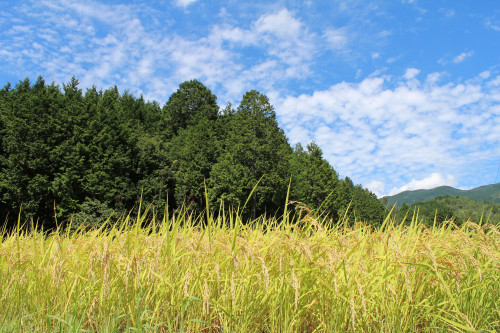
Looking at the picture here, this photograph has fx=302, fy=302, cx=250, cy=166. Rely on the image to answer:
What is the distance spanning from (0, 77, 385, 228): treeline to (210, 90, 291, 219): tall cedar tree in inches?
4.0

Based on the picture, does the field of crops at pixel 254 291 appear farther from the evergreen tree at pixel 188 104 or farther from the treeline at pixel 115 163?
the evergreen tree at pixel 188 104

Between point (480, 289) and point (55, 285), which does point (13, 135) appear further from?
point (480, 289)

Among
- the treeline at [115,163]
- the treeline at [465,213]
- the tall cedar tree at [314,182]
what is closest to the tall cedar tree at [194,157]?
the treeline at [115,163]

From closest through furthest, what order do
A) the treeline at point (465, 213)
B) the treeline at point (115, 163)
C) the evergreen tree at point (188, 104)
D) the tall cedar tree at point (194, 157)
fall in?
the treeline at point (465, 213), the treeline at point (115, 163), the tall cedar tree at point (194, 157), the evergreen tree at point (188, 104)

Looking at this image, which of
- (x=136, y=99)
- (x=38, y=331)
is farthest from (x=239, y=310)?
(x=136, y=99)

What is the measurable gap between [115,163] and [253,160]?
46.1ft

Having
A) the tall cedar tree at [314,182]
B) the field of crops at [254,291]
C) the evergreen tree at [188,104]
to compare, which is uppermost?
the evergreen tree at [188,104]

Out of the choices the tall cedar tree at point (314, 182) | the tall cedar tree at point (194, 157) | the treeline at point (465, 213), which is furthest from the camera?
the tall cedar tree at point (194, 157)

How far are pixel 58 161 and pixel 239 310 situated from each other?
31.3 meters

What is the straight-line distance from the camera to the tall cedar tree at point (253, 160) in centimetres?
2911

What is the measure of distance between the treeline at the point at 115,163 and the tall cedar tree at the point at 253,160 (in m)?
0.10

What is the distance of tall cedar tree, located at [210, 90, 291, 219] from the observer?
29109 millimetres

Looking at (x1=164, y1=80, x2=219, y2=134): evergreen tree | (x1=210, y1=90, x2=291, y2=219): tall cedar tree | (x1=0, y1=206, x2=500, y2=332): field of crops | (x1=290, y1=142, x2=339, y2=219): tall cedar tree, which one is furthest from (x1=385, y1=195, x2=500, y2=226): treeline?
(x1=164, y1=80, x2=219, y2=134): evergreen tree

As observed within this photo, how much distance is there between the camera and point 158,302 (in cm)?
214
